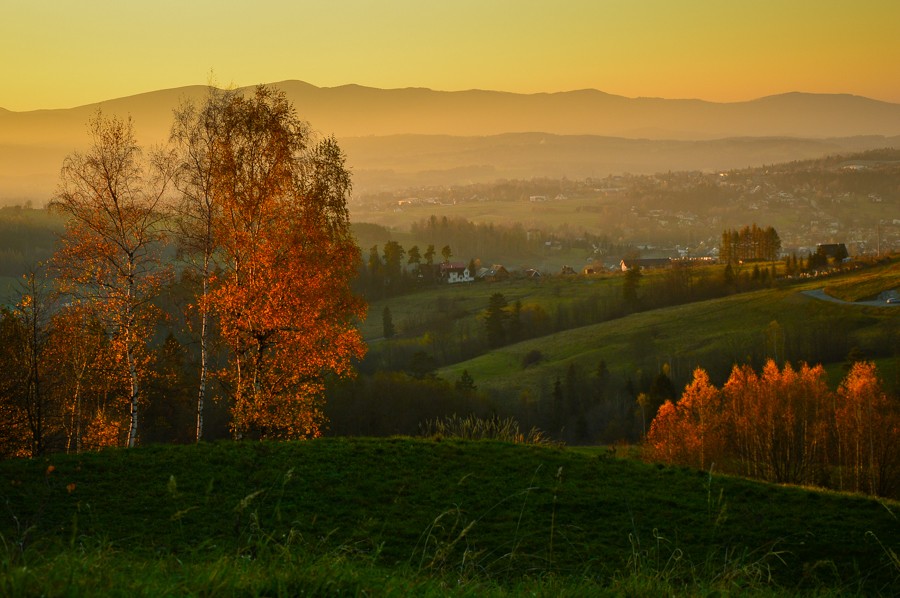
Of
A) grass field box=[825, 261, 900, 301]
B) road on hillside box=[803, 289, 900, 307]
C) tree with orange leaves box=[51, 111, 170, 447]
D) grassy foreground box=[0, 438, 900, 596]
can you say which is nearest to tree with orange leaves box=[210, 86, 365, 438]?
tree with orange leaves box=[51, 111, 170, 447]

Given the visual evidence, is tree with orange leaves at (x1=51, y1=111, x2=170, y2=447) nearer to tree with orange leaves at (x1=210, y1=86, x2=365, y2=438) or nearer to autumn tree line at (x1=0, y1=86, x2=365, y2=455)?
autumn tree line at (x1=0, y1=86, x2=365, y2=455)

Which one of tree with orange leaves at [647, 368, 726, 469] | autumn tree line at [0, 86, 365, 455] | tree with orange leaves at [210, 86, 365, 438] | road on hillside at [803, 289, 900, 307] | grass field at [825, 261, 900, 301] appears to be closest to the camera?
tree with orange leaves at [210, 86, 365, 438]

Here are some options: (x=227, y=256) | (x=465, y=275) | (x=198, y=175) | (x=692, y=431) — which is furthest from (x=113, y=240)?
(x=465, y=275)

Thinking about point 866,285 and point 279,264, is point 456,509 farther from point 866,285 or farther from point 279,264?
point 866,285

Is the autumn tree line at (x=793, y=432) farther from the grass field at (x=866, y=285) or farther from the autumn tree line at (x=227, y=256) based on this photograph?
the grass field at (x=866, y=285)

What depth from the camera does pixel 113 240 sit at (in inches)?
992

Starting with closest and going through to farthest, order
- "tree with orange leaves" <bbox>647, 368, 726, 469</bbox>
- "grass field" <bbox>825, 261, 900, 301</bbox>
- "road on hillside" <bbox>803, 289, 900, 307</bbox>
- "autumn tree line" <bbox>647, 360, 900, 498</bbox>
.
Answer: "autumn tree line" <bbox>647, 360, 900, 498</bbox>
"tree with orange leaves" <bbox>647, 368, 726, 469</bbox>
"road on hillside" <bbox>803, 289, 900, 307</bbox>
"grass field" <bbox>825, 261, 900, 301</bbox>

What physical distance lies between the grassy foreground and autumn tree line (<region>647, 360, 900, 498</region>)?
30.1 meters

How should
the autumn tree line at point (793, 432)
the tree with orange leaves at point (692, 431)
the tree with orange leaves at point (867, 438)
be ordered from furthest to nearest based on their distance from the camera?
the tree with orange leaves at point (692, 431), the autumn tree line at point (793, 432), the tree with orange leaves at point (867, 438)

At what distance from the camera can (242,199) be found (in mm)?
24984

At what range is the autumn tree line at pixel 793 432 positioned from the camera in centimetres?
4716

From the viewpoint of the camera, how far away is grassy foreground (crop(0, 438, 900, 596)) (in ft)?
38.2

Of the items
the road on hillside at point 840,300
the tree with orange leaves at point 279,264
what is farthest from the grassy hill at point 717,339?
the tree with orange leaves at point 279,264

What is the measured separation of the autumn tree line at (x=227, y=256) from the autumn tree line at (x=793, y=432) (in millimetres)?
30280
